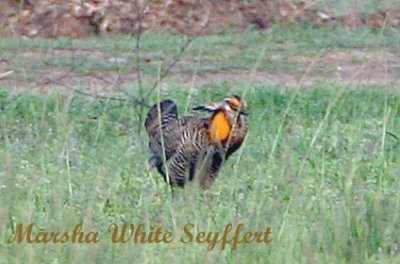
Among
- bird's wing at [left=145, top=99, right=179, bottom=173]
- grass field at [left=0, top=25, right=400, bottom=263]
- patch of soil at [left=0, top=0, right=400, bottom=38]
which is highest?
grass field at [left=0, top=25, right=400, bottom=263]

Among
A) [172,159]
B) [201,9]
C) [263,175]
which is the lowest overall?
[201,9]

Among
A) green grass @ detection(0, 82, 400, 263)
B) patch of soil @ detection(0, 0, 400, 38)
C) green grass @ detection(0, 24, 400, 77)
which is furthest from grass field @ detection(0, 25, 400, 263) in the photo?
patch of soil @ detection(0, 0, 400, 38)

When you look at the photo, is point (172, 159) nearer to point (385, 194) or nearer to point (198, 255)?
point (385, 194)

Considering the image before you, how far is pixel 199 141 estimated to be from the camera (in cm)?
689

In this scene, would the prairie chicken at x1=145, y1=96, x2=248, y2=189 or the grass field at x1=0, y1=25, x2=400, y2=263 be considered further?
the prairie chicken at x1=145, y1=96, x2=248, y2=189

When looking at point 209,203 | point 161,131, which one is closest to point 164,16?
point 161,131

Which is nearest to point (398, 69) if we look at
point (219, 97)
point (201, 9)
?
point (219, 97)

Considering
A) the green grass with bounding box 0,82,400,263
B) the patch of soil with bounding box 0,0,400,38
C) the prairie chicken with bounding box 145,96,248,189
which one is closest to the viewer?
the green grass with bounding box 0,82,400,263

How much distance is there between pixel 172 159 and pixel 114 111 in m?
2.63

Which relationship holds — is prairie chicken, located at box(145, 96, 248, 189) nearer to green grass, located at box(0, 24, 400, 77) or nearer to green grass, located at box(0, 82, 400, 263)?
green grass, located at box(0, 82, 400, 263)

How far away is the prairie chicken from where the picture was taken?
6559 mm

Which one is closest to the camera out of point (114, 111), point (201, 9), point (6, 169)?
point (6, 169)

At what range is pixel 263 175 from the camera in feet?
18.6

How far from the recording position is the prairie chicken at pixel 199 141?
21.5 feet
